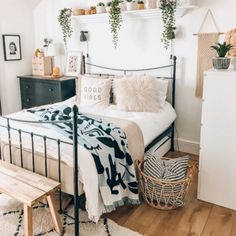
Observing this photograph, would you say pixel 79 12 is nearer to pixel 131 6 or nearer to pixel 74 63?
pixel 74 63

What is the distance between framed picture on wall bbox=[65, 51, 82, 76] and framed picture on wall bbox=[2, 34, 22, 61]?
81cm

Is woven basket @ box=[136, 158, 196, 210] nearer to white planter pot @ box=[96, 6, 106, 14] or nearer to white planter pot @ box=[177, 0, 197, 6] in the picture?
white planter pot @ box=[177, 0, 197, 6]

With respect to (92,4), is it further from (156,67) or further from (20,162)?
(20,162)

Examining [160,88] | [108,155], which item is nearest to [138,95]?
[160,88]

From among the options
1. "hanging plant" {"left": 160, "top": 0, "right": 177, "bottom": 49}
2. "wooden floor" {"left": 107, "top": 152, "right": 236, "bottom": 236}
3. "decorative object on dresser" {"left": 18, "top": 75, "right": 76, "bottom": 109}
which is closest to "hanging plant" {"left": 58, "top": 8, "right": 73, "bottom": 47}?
"decorative object on dresser" {"left": 18, "top": 75, "right": 76, "bottom": 109}

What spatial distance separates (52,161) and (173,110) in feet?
5.96

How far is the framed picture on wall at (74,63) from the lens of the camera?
416cm

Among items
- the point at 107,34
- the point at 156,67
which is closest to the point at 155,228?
the point at 156,67

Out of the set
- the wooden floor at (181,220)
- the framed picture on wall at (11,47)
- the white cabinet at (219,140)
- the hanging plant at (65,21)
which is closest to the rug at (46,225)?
the wooden floor at (181,220)

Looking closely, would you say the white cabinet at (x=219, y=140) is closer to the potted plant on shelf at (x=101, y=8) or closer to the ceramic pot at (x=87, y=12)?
the potted plant on shelf at (x=101, y=8)

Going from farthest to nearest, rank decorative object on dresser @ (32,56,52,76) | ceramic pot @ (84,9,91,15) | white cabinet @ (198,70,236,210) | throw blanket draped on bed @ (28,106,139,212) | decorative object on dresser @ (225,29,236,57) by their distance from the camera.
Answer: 1. decorative object on dresser @ (32,56,52,76)
2. ceramic pot @ (84,9,91,15)
3. decorative object on dresser @ (225,29,236,57)
4. white cabinet @ (198,70,236,210)
5. throw blanket draped on bed @ (28,106,139,212)

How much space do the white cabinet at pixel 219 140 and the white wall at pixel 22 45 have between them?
10.4 feet

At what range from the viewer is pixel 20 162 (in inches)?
88.4

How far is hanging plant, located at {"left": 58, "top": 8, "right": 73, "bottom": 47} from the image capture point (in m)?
4.02
